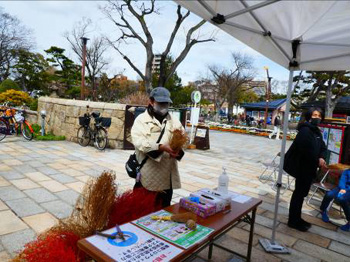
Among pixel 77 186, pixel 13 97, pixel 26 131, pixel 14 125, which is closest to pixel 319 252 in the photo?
pixel 77 186

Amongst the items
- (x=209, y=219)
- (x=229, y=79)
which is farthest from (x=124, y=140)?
(x=229, y=79)

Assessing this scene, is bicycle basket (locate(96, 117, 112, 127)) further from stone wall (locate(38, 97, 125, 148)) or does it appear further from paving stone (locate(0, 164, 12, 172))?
paving stone (locate(0, 164, 12, 172))

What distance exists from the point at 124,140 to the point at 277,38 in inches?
248

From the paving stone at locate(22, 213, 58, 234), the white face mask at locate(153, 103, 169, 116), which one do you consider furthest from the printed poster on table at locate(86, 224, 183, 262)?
the paving stone at locate(22, 213, 58, 234)

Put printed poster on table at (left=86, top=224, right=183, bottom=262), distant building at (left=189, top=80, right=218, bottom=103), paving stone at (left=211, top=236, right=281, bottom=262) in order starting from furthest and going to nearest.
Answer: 1. distant building at (left=189, top=80, right=218, bottom=103)
2. paving stone at (left=211, top=236, right=281, bottom=262)
3. printed poster on table at (left=86, top=224, right=183, bottom=262)

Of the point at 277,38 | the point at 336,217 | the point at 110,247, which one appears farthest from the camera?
the point at 336,217

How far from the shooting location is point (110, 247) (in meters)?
1.29

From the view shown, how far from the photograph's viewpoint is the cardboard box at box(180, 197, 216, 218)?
5.84ft

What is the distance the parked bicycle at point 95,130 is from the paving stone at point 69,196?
358cm

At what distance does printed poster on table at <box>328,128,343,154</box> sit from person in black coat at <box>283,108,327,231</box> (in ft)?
7.16

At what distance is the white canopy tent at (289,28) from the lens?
6.56 feet

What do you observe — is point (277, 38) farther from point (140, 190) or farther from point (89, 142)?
point (89, 142)

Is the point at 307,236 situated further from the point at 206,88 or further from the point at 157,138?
the point at 206,88

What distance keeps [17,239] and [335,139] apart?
19.5 ft
